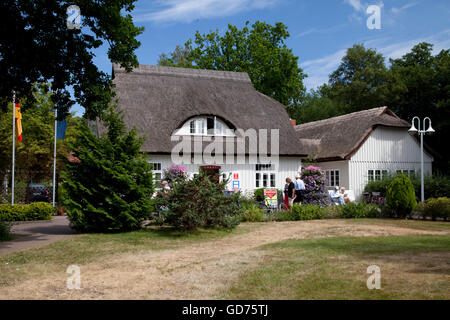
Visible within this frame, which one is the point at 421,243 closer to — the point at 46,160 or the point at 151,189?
the point at 151,189

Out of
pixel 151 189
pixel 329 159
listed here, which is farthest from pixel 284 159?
pixel 151 189

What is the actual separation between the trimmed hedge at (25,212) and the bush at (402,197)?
1425 centimetres

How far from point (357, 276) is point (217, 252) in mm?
3687

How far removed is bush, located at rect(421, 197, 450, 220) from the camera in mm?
16406

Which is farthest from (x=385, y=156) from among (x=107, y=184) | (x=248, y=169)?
(x=107, y=184)

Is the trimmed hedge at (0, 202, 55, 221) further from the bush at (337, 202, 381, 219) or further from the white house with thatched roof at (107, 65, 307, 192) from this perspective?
the bush at (337, 202, 381, 219)

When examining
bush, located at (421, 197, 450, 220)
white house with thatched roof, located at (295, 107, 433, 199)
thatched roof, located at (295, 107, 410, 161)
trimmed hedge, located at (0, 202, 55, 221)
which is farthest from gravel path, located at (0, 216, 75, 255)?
white house with thatched roof, located at (295, 107, 433, 199)

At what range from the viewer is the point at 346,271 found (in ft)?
23.0

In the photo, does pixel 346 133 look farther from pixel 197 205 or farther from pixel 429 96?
pixel 197 205

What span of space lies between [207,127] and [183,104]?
6.52 feet

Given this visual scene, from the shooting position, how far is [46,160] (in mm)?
32656

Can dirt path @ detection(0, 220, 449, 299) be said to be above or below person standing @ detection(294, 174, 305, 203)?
below
